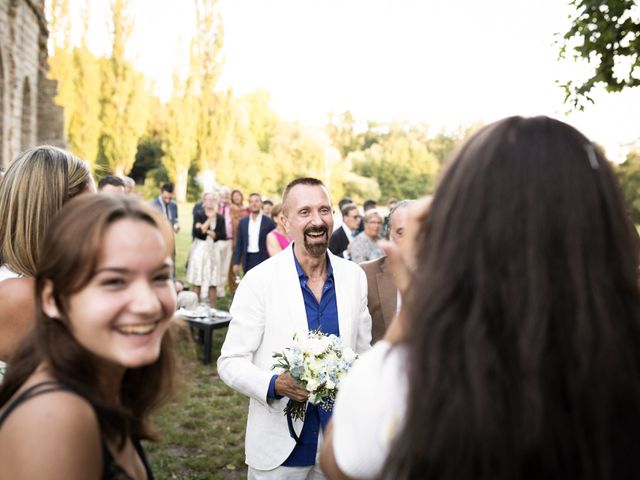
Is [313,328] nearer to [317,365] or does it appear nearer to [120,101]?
[317,365]

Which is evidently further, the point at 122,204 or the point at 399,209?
the point at 399,209

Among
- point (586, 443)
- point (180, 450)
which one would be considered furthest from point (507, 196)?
point (180, 450)

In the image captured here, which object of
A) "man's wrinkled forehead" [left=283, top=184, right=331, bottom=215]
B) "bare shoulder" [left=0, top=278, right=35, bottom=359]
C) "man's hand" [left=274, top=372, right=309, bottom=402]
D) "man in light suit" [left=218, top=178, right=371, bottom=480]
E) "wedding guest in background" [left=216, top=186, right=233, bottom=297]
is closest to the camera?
"bare shoulder" [left=0, top=278, right=35, bottom=359]

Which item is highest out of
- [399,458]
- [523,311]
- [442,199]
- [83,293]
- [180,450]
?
A: [442,199]

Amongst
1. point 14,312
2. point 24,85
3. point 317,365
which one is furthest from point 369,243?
point 24,85

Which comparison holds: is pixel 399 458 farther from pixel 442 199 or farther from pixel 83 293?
pixel 83 293

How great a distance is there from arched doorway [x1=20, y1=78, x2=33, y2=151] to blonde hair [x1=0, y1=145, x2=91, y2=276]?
1700 cm

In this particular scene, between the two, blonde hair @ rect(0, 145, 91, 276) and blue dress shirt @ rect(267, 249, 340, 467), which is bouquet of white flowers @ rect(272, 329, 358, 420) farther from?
blonde hair @ rect(0, 145, 91, 276)

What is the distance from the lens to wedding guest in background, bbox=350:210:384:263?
952 cm

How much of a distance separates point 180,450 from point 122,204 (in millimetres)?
5224

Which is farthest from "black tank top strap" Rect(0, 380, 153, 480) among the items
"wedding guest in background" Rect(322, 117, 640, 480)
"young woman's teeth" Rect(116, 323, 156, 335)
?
"wedding guest in background" Rect(322, 117, 640, 480)

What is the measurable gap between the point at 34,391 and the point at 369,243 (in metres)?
8.40

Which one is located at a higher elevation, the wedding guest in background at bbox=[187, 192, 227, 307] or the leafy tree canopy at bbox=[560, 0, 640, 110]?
the leafy tree canopy at bbox=[560, 0, 640, 110]

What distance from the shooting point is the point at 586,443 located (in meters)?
→ 1.16
